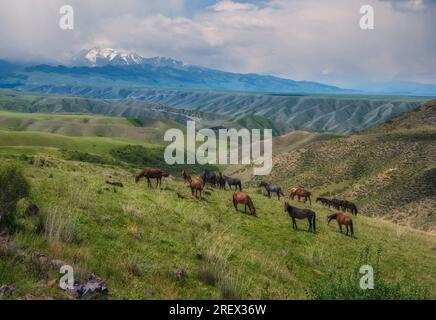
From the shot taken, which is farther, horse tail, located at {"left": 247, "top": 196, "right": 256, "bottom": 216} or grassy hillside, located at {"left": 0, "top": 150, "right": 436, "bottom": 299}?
horse tail, located at {"left": 247, "top": 196, "right": 256, "bottom": 216}

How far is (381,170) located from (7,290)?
304 feet

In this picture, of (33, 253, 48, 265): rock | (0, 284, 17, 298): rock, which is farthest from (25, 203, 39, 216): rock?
(0, 284, 17, 298): rock

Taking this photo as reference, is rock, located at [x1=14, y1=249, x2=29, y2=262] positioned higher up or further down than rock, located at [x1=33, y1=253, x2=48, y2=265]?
higher up

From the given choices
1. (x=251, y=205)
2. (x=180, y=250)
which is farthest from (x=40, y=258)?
(x=251, y=205)

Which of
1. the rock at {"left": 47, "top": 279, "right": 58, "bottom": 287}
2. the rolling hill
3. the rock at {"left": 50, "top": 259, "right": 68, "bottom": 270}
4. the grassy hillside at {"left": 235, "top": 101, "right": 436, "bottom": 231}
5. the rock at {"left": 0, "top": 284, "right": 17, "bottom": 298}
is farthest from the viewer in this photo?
the grassy hillside at {"left": 235, "top": 101, "right": 436, "bottom": 231}

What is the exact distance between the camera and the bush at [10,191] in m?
14.0

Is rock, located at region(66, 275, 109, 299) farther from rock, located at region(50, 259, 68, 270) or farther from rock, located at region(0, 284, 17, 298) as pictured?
rock, located at region(0, 284, 17, 298)

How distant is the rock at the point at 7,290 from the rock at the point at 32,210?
499 cm

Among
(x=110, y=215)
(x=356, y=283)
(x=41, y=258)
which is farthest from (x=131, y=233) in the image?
(x=356, y=283)

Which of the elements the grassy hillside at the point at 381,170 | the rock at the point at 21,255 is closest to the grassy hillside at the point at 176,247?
the rock at the point at 21,255

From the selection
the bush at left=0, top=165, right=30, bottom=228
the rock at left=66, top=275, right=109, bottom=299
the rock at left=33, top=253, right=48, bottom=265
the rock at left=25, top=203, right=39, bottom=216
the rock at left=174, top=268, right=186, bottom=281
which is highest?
the bush at left=0, top=165, right=30, bottom=228

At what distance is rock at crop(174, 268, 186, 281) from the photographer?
1349cm

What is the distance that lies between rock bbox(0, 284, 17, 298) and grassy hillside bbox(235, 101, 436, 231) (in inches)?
2439

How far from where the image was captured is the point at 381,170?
93562 millimetres
